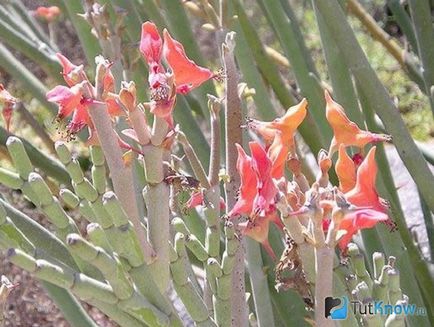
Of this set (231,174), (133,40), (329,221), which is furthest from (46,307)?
(329,221)

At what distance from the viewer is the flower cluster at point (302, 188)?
593 millimetres

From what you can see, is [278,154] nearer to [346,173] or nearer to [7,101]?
[346,173]

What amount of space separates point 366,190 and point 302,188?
0.18 feet

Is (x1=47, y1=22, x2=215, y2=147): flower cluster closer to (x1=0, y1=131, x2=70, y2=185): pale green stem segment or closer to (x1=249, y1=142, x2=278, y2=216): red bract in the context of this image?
(x1=249, y1=142, x2=278, y2=216): red bract

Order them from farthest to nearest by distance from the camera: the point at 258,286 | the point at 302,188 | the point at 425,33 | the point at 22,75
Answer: the point at 22,75 < the point at 425,33 < the point at 258,286 < the point at 302,188

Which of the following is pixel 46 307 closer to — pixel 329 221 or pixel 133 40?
pixel 133 40

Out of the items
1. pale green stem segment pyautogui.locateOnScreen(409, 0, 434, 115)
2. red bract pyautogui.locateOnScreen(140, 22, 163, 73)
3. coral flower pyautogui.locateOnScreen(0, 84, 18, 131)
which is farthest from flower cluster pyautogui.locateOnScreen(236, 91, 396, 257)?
pale green stem segment pyautogui.locateOnScreen(409, 0, 434, 115)

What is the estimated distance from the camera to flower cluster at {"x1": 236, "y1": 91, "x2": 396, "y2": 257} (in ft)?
1.94

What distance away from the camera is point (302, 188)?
70cm

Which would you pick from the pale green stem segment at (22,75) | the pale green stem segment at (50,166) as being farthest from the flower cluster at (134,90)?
the pale green stem segment at (22,75)

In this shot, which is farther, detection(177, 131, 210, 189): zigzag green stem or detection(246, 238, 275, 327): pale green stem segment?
detection(246, 238, 275, 327): pale green stem segment

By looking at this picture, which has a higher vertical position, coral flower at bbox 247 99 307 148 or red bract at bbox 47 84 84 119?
red bract at bbox 47 84 84 119

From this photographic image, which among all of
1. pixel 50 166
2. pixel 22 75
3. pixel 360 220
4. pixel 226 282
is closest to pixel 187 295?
pixel 226 282

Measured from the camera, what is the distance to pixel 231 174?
784 millimetres
